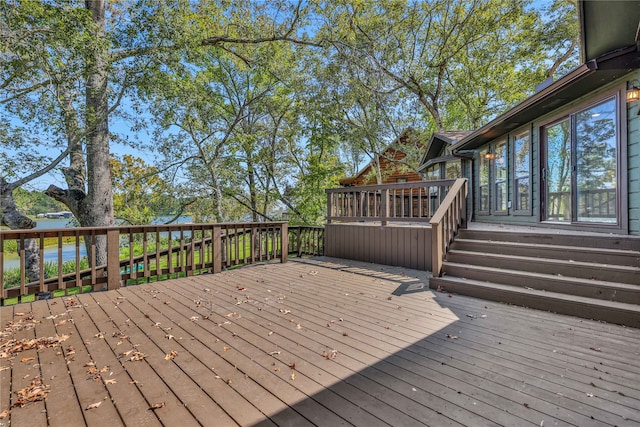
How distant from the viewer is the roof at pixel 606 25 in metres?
2.90

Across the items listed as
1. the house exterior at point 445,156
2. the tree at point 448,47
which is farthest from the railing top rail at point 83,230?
the tree at point 448,47

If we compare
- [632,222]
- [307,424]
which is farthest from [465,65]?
[307,424]

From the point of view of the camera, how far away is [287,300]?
381cm

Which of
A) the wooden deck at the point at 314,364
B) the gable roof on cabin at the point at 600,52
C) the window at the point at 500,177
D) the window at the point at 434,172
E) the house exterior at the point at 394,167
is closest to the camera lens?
the wooden deck at the point at 314,364

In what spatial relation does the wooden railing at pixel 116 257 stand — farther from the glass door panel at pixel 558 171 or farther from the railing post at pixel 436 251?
the glass door panel at pixel 558 171

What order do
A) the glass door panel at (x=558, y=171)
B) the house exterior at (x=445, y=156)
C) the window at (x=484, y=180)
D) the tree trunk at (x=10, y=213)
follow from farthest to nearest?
the house exterior at (x=445, y=156) < the window at (x=484, y=180) < the tree trunk at (x=10, y=213) < the glass door panel at (x=558, y=171)

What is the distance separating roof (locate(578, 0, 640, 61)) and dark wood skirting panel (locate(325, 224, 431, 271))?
3310mm

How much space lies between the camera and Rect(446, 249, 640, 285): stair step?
10.6 ft

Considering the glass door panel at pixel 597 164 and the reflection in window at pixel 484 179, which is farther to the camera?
the reflection in window at pixel 484 179

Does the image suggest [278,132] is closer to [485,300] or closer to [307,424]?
[485,300]

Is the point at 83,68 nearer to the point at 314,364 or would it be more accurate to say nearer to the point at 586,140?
the point at 314,364

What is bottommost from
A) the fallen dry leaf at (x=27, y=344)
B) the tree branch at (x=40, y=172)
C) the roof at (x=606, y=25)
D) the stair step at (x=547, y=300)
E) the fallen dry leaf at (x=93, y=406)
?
the fallen dry leaf at (x=93, y=406)

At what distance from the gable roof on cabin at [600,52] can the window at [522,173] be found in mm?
1184

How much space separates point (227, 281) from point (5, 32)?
5.93 metres
